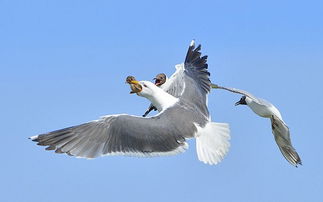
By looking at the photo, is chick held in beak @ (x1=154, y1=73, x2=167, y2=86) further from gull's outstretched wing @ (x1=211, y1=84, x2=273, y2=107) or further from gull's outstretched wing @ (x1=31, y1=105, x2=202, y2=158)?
gull's outstretched wing @ (x1=31, y1=105, x2=202, y2=158)

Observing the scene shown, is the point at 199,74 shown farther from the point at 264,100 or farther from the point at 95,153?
the point at 95,153

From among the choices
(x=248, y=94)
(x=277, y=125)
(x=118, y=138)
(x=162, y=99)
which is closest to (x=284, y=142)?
(x=277, y=125)

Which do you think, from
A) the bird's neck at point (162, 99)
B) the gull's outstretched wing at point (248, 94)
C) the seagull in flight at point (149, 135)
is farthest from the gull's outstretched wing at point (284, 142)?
the bird's neck at point (162, 99)

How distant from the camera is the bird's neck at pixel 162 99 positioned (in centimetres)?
1033

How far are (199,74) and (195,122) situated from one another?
1.40 meters

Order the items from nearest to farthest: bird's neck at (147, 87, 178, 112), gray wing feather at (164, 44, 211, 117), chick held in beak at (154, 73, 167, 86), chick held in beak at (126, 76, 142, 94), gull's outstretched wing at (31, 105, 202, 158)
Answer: gull's outstretched wing at (31, 105, 202, 158)
bird's neck at (147, 87, 178, 112)
chick held in beak at (126, 76, 142, 94)
gray wing feather at (164, 44, 211, 117)
chick held in beak at (154, 73, 167, 86)

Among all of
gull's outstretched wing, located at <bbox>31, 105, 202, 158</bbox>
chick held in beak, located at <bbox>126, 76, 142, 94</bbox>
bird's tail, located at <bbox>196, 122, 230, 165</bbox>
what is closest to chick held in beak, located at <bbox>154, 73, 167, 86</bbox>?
chick held in beak, located at <bbox>126, 76, 142, 94</bbox>

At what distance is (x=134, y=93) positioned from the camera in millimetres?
10555

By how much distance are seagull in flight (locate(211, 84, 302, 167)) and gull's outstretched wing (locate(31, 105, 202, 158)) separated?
5.53 feet

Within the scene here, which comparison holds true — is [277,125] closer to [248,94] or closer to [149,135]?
[248,94]

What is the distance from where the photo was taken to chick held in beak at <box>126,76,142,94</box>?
10453 millimetres

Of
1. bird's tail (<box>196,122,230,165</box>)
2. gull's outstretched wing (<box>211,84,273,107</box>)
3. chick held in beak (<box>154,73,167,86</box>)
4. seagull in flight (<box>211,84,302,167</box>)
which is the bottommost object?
bird's tail (<box>196,122,230,165</box>)

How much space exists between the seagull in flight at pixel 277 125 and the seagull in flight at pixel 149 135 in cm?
103

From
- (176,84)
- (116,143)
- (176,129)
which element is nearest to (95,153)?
(116,143)
